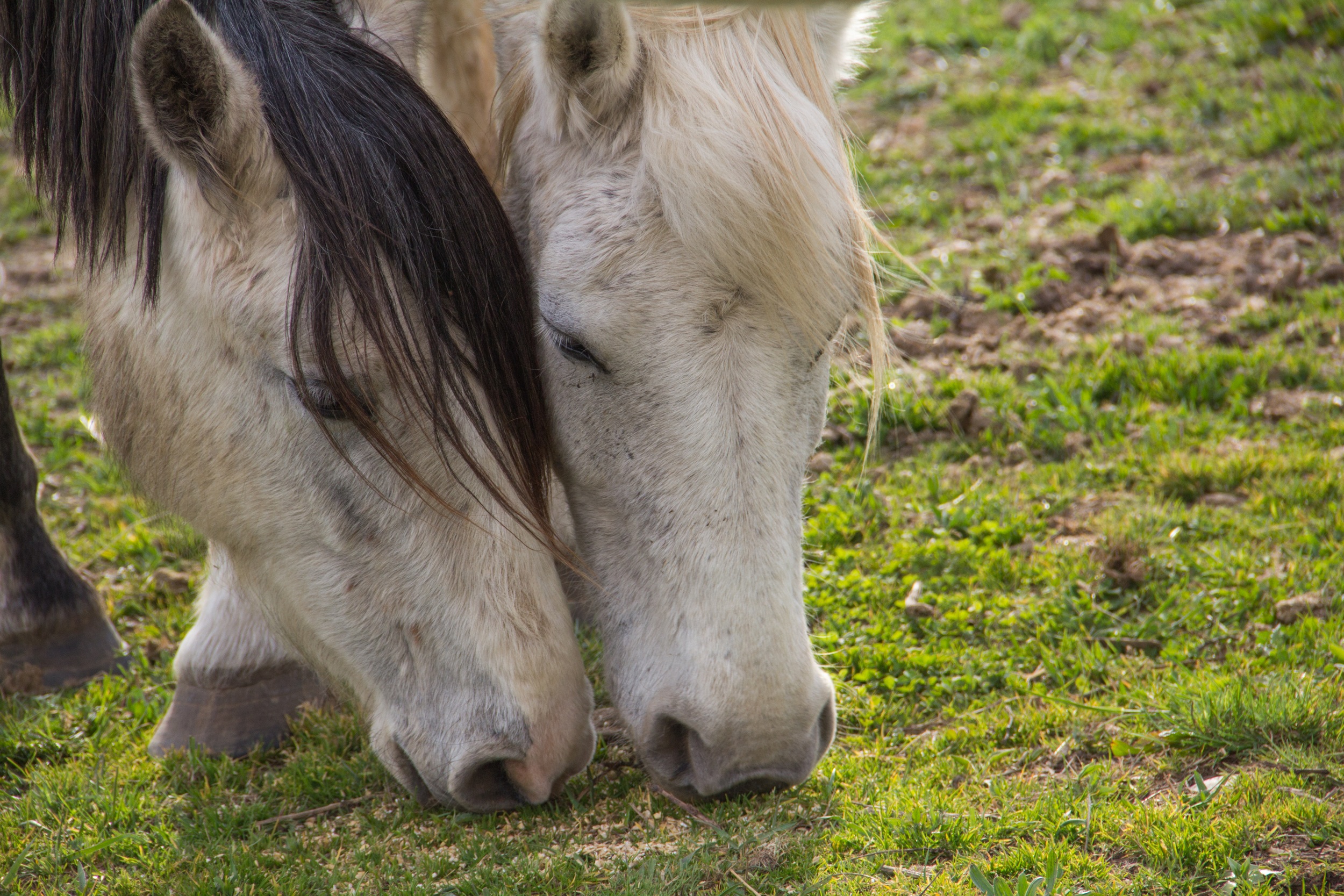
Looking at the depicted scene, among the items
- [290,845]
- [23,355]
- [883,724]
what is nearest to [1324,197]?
[883,724]

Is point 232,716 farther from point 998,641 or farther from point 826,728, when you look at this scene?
point 998,641

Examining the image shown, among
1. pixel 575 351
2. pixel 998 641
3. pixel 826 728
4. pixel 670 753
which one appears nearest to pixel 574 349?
pixel 575 351

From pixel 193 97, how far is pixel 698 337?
3.52ft

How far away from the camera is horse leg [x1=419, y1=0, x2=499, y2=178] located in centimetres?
288

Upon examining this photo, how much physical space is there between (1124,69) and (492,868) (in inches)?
225

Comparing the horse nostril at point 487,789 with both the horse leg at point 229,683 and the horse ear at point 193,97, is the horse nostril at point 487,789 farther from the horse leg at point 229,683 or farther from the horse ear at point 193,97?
the horse ear at point 193,97

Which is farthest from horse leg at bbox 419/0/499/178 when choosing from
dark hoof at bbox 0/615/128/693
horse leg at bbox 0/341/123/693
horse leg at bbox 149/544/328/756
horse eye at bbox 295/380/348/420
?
dark hoof at bbox 0/615/128/693

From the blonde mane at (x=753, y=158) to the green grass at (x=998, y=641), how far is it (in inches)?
21.6

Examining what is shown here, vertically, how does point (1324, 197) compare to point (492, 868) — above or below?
above

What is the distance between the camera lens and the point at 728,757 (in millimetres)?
2135

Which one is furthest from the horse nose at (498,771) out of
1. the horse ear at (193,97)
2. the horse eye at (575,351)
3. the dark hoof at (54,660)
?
the dark hoof at (54,660)

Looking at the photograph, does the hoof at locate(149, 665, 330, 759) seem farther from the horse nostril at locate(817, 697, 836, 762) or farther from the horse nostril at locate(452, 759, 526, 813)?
the horse nostril at locate(817, 697, 836, 762)

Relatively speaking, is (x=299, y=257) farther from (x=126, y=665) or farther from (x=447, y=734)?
(x=126, y=665)

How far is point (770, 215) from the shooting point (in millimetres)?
2117
